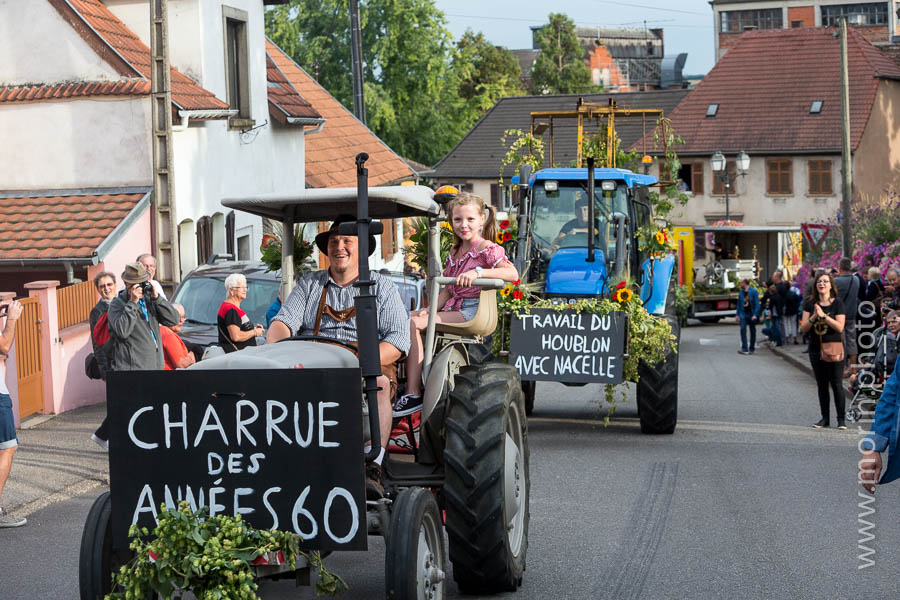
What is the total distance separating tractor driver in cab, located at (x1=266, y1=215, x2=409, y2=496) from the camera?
6664mm

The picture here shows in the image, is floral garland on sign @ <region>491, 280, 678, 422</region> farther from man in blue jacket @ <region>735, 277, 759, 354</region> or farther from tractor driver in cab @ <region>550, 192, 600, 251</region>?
man in blue jacket @ <region>735, 277, 759, 354</region>

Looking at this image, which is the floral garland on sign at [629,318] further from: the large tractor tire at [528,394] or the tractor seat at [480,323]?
the tractor seat at [480,323]

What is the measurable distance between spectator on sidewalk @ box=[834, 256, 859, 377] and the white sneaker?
37.9 feet

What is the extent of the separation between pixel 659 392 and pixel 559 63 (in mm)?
83036

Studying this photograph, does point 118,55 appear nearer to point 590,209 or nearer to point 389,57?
point 590,209

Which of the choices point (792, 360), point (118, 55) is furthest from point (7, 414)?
point (792, 360)

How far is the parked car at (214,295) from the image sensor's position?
1570 cm

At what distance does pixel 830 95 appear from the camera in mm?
58312

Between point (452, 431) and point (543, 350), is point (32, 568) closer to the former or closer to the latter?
point (452, 431)

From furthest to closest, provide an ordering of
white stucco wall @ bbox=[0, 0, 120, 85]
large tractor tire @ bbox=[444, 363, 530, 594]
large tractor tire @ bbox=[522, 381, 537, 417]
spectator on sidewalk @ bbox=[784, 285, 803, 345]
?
spectator on sidewalk @ bbox=[784, 285, 803, 345] < white stucco wall @ bbox=[0, 0, 120, 85] < large tractor tire @ bbox=[522, 381, 537, 417] < large tractor tire @ bbox=[444, 363, 530, 594]

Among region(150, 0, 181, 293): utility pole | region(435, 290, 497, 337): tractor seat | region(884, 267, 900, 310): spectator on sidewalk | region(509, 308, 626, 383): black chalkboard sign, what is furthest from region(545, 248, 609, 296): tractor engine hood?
region(435, 290, 497, 337): tractor seat

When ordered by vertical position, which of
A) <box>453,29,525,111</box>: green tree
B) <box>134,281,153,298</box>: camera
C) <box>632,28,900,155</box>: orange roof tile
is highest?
<box>453,29,525,111</box>: green tree

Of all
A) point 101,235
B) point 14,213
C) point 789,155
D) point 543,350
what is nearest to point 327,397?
point 543,350

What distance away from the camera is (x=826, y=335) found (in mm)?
14312
